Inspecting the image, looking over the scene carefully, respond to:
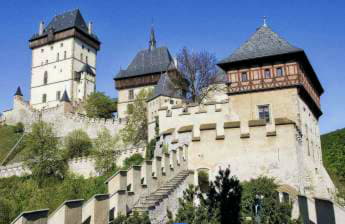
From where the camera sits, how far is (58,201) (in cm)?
2664

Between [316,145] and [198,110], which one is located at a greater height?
[198,110]

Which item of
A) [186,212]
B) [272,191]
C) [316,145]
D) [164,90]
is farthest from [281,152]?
[164,90]

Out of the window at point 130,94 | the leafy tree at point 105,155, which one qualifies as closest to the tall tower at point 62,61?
the window at point 130,94

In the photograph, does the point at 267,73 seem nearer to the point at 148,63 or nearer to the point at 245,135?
the point at 245,135

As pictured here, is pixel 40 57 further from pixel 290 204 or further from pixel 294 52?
pixel 290 204

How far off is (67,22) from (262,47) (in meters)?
54.6

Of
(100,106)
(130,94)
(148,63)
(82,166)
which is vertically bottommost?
(82,166)

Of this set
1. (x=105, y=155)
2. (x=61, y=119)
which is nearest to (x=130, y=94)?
(x=61, y=119)

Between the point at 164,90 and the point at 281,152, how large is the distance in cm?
2321

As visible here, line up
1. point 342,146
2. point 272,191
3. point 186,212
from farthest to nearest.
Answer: point 342,146
point 272,191
point 186,212

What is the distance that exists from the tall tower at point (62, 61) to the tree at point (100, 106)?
854 cm

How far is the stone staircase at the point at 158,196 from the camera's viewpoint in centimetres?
1131

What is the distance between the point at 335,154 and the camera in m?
29.0

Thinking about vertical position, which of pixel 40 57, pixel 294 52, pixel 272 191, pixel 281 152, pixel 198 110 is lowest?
pixel 272 191
